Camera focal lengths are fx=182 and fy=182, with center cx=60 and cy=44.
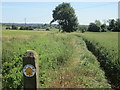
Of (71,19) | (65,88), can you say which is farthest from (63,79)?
(71,19)

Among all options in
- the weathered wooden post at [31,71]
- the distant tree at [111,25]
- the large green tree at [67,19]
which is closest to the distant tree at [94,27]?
the distant tree at [111,25]

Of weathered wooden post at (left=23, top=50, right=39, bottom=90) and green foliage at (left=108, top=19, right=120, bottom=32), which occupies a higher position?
green foliage at (left=108, top=19, right=120, bottom=32)

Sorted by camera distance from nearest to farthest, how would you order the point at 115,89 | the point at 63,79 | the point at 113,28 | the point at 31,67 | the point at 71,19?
1. the point at 31,67
2. the point at 63,79
3. the point at 115,89
4. the point at 71,19
5. the point at 113,28

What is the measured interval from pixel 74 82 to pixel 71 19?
6079 centimetres

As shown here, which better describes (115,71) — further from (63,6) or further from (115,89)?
(63,6)

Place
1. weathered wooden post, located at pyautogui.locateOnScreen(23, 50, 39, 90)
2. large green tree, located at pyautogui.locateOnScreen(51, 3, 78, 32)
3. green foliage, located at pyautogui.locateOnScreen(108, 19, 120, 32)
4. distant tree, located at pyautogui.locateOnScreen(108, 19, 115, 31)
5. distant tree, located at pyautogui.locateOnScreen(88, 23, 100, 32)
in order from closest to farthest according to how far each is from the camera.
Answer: weathered wooden post, located at pyautogui.locateOnScreen(23, 50, 39, 90)
large green tree, located at pyautogui.locateOnScreen(51, 3, 78, 32)
green foliage, located at pyautogui.locateOnScreen(108, 19, 120, 32)
distant tree, located at pyautogui.locateOnScreen(108, 19, 115, 31)
distant tree, located at pyautogui.locateOnScreen(88, 23, 100, 32)

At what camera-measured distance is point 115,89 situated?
729 cm

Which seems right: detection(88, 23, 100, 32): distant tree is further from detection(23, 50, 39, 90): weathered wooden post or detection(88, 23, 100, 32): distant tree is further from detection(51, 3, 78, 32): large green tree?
detection(23, 50, 39, 90): weathered wooden post

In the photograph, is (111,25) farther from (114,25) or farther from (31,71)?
(31,71)

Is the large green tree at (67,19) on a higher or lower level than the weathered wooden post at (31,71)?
higher

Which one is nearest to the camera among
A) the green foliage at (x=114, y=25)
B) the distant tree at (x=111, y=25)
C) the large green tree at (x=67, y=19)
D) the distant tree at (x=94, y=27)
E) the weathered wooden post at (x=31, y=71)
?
the weathered wooden post at (x=31, y=71)

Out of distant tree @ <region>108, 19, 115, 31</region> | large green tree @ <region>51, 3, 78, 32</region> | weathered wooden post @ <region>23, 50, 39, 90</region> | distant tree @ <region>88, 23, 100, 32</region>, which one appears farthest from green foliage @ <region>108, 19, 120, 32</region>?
weathered wooden post @ <region>23, 50, 39, 90</region>

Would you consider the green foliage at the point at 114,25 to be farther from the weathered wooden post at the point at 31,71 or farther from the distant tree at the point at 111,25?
the weathered wooden post at the point at 31,71

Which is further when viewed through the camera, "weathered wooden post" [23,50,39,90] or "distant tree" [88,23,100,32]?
"distant tree" [88,23,100,32]
